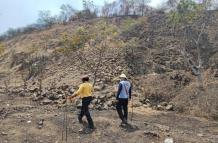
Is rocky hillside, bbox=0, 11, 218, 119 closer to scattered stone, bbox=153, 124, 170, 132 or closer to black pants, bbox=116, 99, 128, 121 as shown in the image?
scattered stone, bbox=153, 124, 170, 132

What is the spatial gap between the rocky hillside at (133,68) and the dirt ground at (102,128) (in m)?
1.32

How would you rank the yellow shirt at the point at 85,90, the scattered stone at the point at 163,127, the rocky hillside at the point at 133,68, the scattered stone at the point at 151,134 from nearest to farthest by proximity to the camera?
1. the yellow shirt at the point at 85,90
2. the scattered stone at the point at 151,134
3. the scattered stone at the point at 163,127
4. the rocky hillside at the point at 133,68

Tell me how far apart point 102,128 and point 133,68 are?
1084 cm

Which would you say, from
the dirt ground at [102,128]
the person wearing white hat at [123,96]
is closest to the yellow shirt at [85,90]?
the person wearing white hat at [123,96]

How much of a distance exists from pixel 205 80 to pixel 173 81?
4.64ft

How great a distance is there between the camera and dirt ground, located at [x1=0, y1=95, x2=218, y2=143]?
12.7m

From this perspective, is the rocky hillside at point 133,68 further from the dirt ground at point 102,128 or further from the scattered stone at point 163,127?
the scattered stone at point 163,127

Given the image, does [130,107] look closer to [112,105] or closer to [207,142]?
[112,105]

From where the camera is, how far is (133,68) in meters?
24.1

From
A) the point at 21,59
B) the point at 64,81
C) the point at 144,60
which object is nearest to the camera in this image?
the point at 64,81

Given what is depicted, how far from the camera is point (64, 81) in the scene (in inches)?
915

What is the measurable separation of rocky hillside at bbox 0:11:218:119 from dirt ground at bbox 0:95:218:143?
51.8 inches

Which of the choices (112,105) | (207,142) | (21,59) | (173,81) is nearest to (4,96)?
(112,105)

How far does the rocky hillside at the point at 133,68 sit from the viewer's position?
59.9 ft
